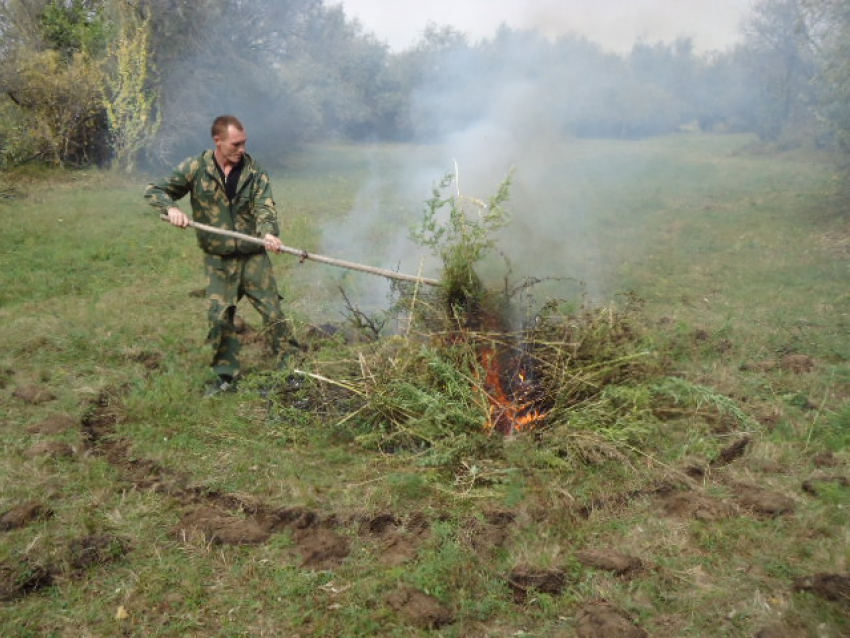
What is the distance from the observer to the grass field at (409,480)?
9.72 feet

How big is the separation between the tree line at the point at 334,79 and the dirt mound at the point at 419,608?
24.8 feet

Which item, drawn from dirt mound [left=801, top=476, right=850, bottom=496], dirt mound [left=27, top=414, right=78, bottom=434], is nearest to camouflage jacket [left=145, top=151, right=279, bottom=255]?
dirt mound [left=27, top=414, right=78, bottom=434]

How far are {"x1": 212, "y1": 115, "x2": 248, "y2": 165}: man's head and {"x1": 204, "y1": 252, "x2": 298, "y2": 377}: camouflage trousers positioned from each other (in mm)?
746

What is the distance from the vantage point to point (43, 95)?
50.9 ft

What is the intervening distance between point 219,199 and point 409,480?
251 cm

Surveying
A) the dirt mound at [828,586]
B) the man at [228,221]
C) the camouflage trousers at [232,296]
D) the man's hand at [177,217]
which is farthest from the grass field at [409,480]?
the man's hand at [177,217]

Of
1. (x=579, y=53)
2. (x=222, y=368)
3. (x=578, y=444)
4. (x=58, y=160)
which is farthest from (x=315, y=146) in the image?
(x=578, y=444)

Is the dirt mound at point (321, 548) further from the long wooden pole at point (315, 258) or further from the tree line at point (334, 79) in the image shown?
the tree line at point (334, 79)

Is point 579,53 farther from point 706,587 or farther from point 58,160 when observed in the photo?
point 58,160

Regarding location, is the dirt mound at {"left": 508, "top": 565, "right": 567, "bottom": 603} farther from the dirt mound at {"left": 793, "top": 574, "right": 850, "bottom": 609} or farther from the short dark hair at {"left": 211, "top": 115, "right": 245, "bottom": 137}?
the short dark hair at {"left": 211, "top": 115, "right": 245, "bottom": 137}

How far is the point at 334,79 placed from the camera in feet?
75.0

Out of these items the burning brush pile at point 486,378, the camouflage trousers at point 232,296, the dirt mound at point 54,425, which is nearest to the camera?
the burning brush pile at point 486,378

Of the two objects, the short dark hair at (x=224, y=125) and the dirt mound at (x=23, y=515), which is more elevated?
the short dark hair at (x=224, y=125)

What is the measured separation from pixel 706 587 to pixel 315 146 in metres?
24.7
